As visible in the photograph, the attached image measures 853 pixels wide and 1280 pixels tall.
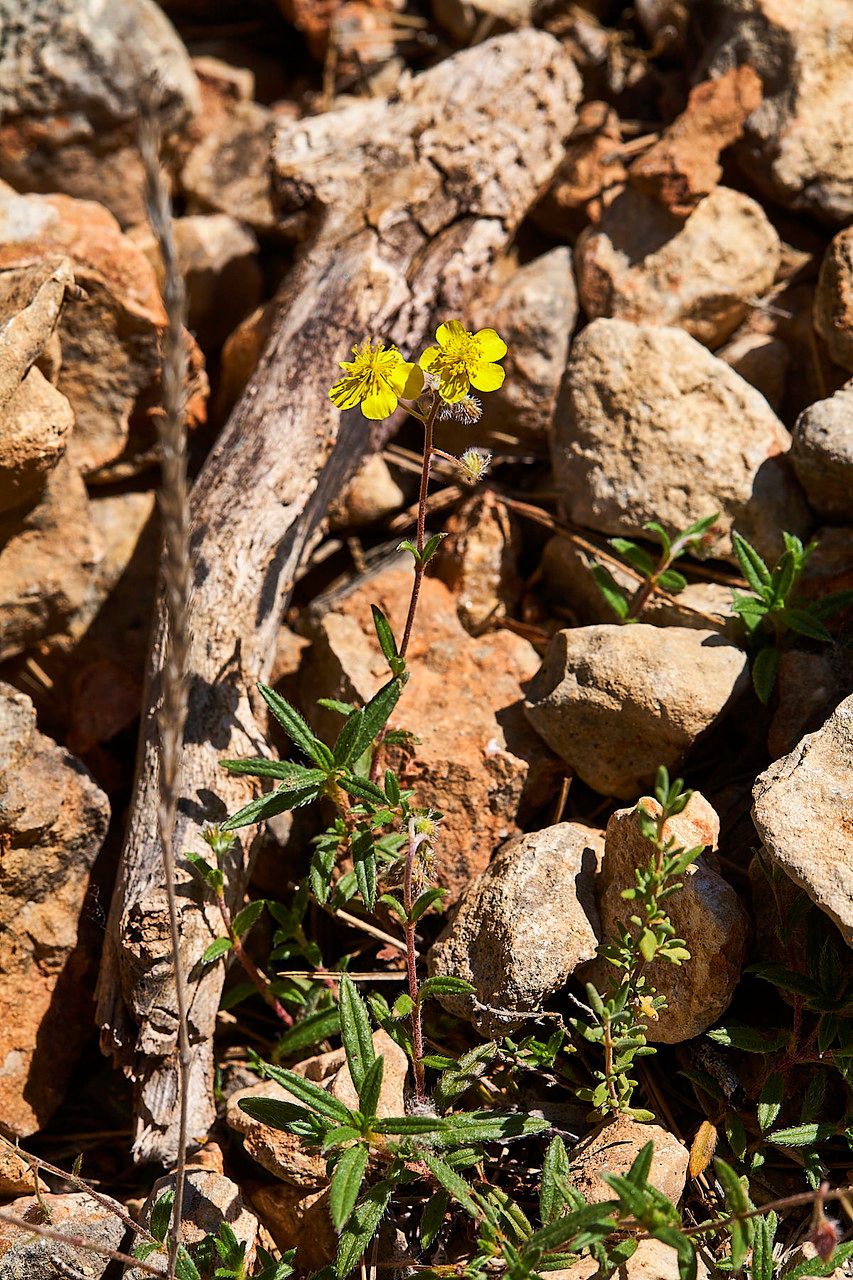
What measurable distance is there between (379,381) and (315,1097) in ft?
6.25

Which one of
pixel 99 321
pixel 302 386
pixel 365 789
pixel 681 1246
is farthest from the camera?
pixel 99 321

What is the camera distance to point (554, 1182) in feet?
8.43

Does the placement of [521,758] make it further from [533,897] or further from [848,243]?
[848,243]

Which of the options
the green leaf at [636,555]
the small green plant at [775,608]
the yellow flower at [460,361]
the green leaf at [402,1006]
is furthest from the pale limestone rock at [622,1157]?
the yellow flower at [460,361]

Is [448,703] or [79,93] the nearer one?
[448,703]

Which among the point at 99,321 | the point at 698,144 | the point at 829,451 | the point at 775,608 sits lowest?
the point at 775,608

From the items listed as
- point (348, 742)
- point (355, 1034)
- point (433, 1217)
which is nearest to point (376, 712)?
point (348, 742)

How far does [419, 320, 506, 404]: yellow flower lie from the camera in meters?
2.82

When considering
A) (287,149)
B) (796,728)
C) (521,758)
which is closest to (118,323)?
(287,149)

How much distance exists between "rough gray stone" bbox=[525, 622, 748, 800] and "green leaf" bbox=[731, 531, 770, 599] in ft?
0.69

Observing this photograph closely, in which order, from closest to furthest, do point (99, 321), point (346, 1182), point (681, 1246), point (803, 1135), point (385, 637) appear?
1. point (681, 1246)
2. point (346, 1182)
3. point (803, 1135)
4. point (385, 637)
5. point (99, 321)

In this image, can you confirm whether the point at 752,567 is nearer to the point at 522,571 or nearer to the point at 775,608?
the point at 775,608

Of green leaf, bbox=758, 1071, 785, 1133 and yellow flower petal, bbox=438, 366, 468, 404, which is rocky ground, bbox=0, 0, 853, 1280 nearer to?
green leaf, bbox=758, 1071, 785, 1133

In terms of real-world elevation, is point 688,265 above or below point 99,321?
above
